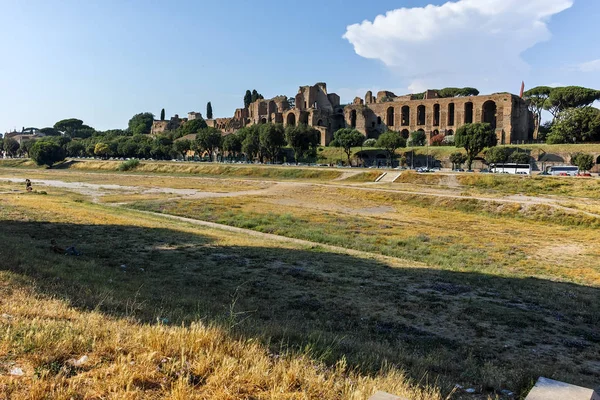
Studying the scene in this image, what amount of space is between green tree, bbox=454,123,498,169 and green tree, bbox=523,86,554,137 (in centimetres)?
3636

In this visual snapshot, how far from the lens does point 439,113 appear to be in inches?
3880

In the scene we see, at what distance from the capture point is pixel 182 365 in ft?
13.6

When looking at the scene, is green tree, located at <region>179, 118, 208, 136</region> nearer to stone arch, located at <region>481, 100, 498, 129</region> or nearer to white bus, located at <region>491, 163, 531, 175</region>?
stone arch, located at <region>481, 100, 498, 129</region>

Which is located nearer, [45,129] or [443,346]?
[443,346]

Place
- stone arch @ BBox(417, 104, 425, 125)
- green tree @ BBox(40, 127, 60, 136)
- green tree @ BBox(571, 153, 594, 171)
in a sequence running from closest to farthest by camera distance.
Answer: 1. green tree @ BBox(571, 153, 594, 171)
2. stone arch @ BBox(417, 104, 425, 125)
3. green tree @ BBox(40, 127, 60, 136)

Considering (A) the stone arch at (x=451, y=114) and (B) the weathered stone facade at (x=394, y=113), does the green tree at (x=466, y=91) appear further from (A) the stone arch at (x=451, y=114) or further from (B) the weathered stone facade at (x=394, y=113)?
(A) the stone arch at (x=451, y=114)

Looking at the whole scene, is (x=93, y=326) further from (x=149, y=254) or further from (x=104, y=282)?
(x=149, y=254)

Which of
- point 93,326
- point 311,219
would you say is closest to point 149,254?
point 93,326

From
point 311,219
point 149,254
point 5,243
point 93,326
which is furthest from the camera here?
point 311,219

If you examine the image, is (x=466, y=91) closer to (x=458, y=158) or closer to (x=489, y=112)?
(x=489, y=112)

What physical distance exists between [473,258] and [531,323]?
9.54 metres

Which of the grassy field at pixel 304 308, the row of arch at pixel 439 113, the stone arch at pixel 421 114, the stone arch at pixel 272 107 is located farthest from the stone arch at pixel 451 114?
the grassy field at pixel 304 308

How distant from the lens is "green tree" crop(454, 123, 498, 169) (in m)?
66.5

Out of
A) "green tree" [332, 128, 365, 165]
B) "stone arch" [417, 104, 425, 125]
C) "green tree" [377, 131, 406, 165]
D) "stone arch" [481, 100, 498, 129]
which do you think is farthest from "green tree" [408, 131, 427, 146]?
"stone arch" [481, 100, 498, 129]
